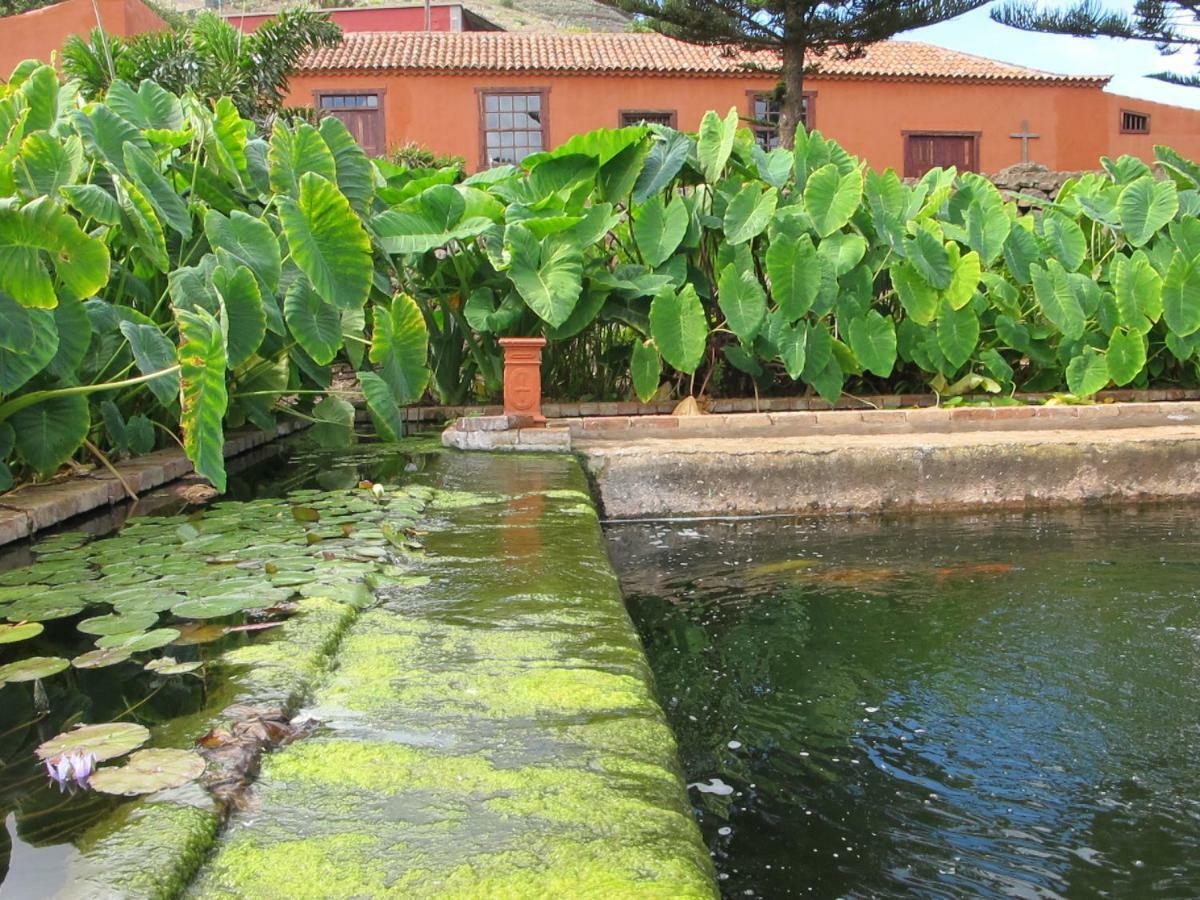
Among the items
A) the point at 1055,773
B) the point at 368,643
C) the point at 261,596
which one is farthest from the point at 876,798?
the point at 261,596

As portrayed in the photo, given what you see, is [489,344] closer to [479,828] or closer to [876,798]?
[876,798]

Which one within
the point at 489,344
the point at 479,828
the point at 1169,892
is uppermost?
the point at 489,344

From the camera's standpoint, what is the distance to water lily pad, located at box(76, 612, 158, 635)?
1.96m

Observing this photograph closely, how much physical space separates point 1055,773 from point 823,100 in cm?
1500

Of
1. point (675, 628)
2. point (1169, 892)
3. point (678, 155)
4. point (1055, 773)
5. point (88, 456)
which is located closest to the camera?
point (1169, 892)

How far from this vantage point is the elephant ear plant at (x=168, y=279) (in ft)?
8.27

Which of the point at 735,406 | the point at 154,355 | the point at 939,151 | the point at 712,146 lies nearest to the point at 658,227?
the point at 712,146

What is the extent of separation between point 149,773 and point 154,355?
1.84 m

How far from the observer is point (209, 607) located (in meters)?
2.07

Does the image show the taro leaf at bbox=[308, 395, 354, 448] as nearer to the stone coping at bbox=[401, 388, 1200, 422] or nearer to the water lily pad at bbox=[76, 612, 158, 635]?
the stone coping at bbox=[401, 388, 1200, 422]

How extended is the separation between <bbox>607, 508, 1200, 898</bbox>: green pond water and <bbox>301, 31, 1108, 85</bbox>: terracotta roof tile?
11798mm

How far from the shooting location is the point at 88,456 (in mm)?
3691

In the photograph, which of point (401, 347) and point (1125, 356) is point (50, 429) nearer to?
point (401, 347)

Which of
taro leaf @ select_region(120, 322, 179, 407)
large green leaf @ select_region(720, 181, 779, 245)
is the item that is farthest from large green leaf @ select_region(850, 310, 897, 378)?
taro leaf @ select_region(120, 322, 179, 407)
